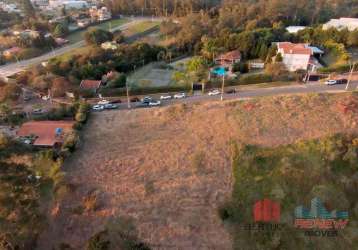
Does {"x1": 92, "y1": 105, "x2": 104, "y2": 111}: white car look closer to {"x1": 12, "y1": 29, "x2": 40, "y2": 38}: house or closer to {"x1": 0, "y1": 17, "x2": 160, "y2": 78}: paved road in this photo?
{"x1": 0, "y1": 17, "x2": 160, "y2": 78}: paved road

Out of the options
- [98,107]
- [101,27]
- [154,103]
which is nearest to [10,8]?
[101,27]

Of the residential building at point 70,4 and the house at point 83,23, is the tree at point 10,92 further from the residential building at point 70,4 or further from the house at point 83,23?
the residential building at point 70,4

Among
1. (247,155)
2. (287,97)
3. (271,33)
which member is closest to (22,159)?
(247,155)

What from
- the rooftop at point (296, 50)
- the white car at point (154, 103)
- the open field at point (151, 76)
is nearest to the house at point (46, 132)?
the white car at point (154, 103)

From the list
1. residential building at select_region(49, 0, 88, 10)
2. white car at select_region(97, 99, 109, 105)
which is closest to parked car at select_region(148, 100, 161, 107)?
white car at select_region(97, 99, 109, 105)

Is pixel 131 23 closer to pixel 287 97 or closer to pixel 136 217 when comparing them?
pixel 287 97

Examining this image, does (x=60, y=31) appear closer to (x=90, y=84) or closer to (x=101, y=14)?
(x=101, y=14)
